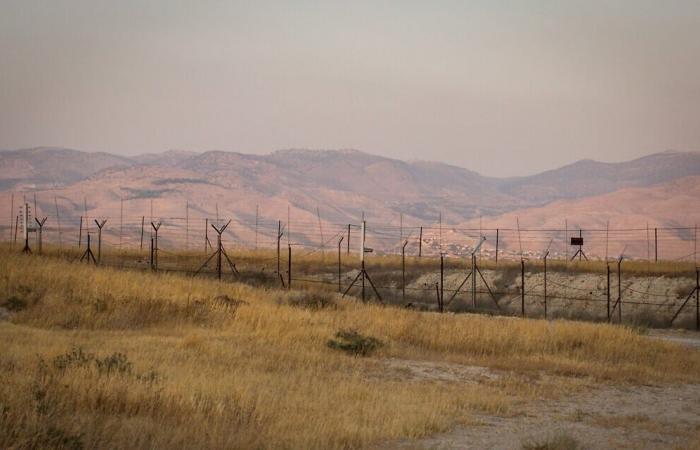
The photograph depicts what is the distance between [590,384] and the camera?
18578 millimetres

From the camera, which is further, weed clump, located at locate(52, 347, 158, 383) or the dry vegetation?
weed clump, located at locate(52, 347, 158, 383)

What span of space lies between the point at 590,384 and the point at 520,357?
11.9ft

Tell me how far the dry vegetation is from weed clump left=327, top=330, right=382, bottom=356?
2.9 inches

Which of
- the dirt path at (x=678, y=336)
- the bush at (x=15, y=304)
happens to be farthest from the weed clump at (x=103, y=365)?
the dirt path at (x=678, y=336)

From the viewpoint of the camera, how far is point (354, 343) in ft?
70.1

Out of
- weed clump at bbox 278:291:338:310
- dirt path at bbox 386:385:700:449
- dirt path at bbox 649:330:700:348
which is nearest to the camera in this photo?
dirt path at bbox 386:385:700:449

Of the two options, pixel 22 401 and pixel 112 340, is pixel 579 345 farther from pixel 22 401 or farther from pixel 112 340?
pixel 22 401

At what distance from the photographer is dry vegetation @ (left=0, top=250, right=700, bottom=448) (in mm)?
11008

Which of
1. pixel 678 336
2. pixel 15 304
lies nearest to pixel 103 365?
pixel 15 304

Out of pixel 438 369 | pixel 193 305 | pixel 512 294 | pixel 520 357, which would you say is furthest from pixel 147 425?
pixel 512 294

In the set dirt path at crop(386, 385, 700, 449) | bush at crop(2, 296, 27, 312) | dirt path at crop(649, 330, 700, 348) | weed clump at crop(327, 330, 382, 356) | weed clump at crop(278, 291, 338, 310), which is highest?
bush at crop(2, 296, 27, 312)

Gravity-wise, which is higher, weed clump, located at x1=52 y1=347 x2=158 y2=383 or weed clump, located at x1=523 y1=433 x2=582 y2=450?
weed clump, located at x1=52 y1=347 x2=158 y2=383

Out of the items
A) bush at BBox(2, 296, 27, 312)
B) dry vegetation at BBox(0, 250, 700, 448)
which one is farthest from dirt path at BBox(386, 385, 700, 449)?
bush at BBox(2, 296, 27, 312)

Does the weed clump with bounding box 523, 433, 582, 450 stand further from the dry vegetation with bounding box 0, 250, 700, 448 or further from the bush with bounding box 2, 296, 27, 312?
the bush with bounding box 2, 296, 27, 312
